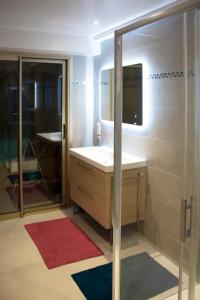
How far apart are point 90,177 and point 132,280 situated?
1212 millimetres

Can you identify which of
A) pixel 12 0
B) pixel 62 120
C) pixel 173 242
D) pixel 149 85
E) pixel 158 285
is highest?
pixel 12 0

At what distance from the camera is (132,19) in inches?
125

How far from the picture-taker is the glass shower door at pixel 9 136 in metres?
3.84

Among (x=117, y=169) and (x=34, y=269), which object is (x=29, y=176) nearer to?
(x=34, y=269)

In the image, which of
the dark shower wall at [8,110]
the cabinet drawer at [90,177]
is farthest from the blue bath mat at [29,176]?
the cabinet drawer at [90,177]

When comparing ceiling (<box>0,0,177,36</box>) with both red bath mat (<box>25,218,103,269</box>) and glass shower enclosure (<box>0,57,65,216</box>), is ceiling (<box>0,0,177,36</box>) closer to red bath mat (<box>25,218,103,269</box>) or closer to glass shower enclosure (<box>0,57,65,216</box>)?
glass shower enclosure (<box>0,57,65,216</box>)

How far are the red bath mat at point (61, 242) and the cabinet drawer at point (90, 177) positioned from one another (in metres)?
0.54

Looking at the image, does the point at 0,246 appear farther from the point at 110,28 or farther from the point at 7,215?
the point at 110,28

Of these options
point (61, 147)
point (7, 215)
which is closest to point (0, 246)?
point (7, 215)

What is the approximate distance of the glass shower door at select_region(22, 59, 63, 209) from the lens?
402cm

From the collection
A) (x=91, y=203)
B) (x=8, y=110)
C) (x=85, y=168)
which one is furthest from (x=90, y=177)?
(x=8, y=110)

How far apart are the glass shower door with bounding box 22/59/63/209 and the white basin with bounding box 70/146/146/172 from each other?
1.86ft

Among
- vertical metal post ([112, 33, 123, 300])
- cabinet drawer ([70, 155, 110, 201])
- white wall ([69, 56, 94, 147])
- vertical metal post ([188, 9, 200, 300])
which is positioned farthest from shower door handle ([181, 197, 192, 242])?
white wall ([69, 56, 94, 147])

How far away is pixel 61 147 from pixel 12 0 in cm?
211
